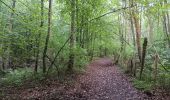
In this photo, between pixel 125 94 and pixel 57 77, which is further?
pixel 57 77

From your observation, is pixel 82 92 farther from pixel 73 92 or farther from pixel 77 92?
pixel 73 92

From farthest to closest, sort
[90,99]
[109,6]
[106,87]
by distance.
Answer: [109,6], [106,87], [90,99]

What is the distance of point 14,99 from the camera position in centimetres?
959

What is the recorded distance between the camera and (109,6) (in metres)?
24.0

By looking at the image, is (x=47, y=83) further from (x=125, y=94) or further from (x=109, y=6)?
(x=109, y=6)

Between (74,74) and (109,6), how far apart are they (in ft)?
37.3

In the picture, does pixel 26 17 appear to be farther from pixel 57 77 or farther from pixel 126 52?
pixel 126 52

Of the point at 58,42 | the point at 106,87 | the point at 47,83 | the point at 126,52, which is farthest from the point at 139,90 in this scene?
the point at 126,52

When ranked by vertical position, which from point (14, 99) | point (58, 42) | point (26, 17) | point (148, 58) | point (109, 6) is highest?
point (109, 6)

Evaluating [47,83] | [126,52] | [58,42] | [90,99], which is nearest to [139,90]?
[90,99]

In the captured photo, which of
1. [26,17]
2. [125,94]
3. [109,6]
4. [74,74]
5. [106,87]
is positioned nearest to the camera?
[125,94]

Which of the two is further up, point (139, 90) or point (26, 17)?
point (26, 17)

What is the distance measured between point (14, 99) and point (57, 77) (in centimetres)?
447

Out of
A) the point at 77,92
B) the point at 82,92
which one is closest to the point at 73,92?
the point at 77,92
